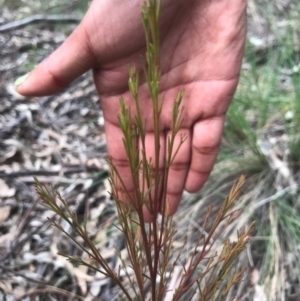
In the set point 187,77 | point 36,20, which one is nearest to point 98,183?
point 187,77

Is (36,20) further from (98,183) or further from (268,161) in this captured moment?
(268,161)

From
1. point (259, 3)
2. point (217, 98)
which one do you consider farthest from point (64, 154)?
point (259, 3)

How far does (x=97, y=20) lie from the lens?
1.15 m

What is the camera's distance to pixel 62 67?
1170mm

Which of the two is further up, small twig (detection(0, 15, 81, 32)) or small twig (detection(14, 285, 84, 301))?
small twig (detection(0, 15, 81, 32))

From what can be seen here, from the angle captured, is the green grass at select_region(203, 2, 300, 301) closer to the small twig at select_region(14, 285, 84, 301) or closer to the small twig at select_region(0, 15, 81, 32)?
the small twig at select_region(14, 285, 84, 301)

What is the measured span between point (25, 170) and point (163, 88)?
79 cm

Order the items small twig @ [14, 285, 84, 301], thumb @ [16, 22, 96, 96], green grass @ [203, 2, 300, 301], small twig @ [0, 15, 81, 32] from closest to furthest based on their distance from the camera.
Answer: thumb @ [16, 22, 96, 96] → small twig @ [14, 285, 84, 301] → green grass @ [203, 2, 300, 301] → small twig @ [0, 15, 81, 32]

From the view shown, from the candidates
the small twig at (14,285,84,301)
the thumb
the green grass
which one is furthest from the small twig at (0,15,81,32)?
the small twig at (14,285,84,301)

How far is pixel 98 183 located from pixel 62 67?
0.75 meters

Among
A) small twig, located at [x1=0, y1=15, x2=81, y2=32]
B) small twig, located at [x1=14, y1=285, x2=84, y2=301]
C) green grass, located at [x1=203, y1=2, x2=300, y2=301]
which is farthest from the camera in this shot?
small twig, located at [x1=0, y1=15, x2=81, y2=32]

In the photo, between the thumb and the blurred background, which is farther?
the blurred background

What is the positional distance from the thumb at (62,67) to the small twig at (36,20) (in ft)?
5.80

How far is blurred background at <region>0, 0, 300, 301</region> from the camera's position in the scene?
56.6 inches
